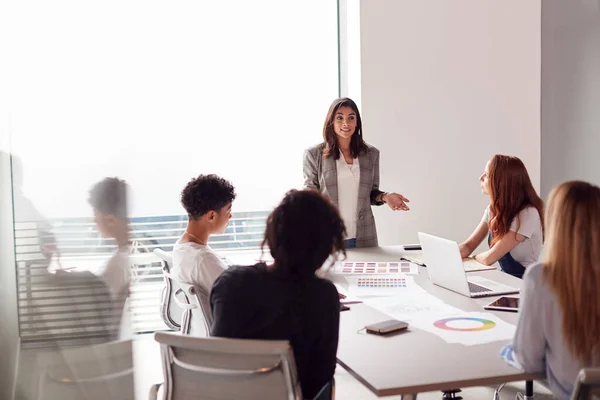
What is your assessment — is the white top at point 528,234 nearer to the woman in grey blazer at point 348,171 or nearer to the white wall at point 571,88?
the woman in grey blazer at point 348,171

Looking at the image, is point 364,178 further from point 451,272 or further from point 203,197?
point 203,197

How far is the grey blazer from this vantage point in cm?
395

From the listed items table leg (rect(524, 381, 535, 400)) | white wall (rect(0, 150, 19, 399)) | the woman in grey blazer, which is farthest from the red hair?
white wall (rect(0, 150, 19, 399))

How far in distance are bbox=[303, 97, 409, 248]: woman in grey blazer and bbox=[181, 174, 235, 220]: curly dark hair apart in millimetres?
1357

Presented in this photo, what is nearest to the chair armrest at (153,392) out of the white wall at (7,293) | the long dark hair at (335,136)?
the white wall at (7,293)

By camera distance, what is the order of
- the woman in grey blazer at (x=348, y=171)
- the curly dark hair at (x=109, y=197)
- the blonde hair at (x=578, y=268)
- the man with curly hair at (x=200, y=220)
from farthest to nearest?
the woman in grey blazer at (x=348, y=171) → the man with curly hair at (x=200, y=220) → the blonde hair at (x=578, y=268) → the curly dark hair at (x=109, y=197)

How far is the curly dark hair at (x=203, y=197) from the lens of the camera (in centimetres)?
261

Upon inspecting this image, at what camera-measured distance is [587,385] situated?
1636mm

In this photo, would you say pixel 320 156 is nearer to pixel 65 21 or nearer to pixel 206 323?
pixel 206 323

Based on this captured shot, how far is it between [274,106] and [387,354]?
3.08 meters

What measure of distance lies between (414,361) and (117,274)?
82 cm

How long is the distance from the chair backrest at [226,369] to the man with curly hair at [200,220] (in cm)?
69

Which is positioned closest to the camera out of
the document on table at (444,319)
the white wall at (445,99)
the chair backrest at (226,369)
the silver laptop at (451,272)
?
the chair backrest at (226,369)

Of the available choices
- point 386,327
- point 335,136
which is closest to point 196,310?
point 386,327
